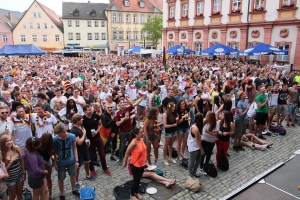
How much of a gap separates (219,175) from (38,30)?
59307 mm

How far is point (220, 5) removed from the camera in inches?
1013

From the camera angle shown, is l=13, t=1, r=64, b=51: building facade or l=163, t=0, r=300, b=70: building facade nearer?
l=163, t=0, r=300, b=70: building facade

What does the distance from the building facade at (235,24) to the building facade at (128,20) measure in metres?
25.3

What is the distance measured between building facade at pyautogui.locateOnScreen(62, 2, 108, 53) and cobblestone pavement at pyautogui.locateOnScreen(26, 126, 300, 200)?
52.5m

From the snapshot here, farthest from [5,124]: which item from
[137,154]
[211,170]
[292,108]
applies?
[292,108]

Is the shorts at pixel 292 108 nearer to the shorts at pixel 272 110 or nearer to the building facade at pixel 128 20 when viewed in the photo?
the shorts at pixel 272 110

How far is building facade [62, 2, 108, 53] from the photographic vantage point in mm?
56031

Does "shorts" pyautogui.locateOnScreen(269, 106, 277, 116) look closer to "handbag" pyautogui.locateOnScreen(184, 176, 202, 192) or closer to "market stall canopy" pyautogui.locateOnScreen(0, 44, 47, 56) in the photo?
"handbag" pyautogui.locateOnScreen(184, 176, 202, 192)

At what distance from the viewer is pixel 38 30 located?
55594mm

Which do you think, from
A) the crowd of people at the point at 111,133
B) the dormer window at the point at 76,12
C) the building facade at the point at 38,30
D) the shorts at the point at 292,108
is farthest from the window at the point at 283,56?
the building facade at the point at 38,30

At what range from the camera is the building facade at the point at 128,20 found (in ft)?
184

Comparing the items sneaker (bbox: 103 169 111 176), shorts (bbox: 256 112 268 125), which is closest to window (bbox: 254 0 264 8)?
shorts (bbox: 256 112 268 125)

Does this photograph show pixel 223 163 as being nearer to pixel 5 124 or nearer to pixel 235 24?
pixel 5 124

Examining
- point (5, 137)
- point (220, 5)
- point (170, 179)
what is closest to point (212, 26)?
point (220, 5)
